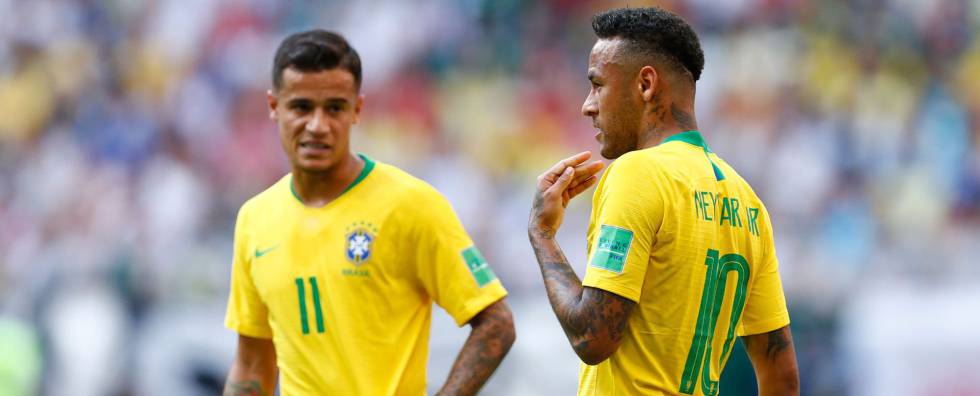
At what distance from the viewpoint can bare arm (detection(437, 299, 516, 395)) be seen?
4305 mm

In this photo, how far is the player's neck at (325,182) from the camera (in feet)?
15.2

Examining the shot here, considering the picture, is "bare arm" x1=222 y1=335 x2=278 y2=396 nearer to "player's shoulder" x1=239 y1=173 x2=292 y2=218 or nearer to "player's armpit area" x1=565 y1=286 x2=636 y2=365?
"player's shoulder" x1=239 y1=173 x2=292 y2=218

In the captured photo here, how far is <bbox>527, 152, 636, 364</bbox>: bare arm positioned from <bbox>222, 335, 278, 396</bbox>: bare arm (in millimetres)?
1573

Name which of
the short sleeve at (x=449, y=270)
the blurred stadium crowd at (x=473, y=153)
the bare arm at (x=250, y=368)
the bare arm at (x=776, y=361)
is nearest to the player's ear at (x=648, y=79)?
the bare arm at (x=776, y=361)

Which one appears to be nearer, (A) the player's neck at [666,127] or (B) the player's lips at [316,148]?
(A) the player's neck at [666,127]

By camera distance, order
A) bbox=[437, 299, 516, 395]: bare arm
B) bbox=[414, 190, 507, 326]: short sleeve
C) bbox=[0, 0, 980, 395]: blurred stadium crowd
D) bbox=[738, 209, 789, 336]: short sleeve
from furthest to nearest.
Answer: bbox=[0, 0, 980, 395]: blurred stadium crowd → bbox=[414, 190, 507, 326]: short sleeve → bbox=[437, 299, 516, 395]: bare arm → bbox=[738, 209, 789, 336]: short sleeve

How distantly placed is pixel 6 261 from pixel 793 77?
681cm

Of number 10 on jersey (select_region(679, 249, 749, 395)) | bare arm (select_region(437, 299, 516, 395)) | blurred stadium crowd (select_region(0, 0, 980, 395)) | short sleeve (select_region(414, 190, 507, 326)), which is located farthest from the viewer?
blurred stadium crowd (select_region(0, 0, 980, 395))

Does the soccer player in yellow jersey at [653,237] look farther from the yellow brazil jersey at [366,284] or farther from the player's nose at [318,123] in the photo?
the player's nose at [318,123]

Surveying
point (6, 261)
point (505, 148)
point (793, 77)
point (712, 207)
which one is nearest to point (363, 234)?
point (712, 207)

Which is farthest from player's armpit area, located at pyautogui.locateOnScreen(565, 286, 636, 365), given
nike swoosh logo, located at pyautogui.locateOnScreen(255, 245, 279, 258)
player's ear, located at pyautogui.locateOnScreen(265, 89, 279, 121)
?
player's ear, located at pyautogui.locateOnScreen(265, 89, 279, 121)

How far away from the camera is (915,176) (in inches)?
369

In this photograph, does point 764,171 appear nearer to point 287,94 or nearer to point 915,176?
point 915,176

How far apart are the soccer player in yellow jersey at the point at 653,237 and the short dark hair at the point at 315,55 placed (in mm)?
1285
